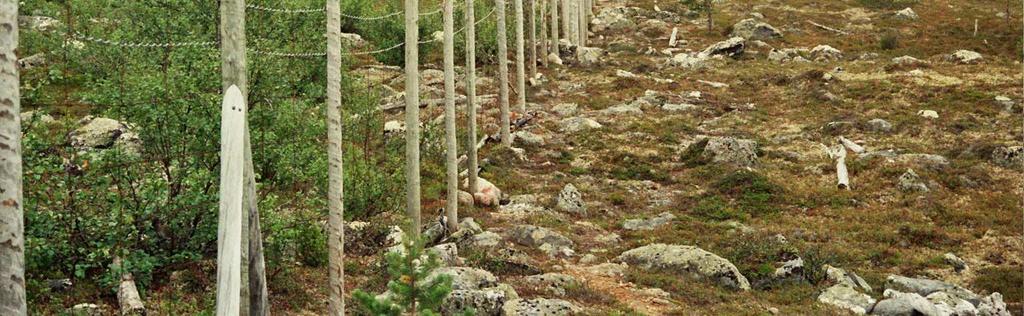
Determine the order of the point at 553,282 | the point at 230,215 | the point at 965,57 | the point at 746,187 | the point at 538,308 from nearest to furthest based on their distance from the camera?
the point at 230,215 → the point at 538,308 → the point at 553,282 → the point at 746,187 → the point at 965,57

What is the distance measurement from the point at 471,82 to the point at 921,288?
12.6m

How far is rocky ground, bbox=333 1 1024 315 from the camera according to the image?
57.7 feet

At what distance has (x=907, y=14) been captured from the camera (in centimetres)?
6531

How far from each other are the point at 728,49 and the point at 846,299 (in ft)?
134

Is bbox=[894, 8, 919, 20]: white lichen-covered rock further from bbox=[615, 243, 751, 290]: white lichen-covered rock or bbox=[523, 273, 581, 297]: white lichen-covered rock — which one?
bbox=[523, 273, 581, 297]: white lichen-covered rock

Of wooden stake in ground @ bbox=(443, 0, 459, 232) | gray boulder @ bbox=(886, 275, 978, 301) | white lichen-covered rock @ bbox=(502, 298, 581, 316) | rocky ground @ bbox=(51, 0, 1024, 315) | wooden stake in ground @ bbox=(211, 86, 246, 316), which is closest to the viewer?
wooden stake in ground @ bbox=(211, 86, 246, 316)

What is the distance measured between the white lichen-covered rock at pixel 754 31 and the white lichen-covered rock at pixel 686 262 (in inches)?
1742

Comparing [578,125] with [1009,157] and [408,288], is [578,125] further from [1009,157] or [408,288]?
[408,288]

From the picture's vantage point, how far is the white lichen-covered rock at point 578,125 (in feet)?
119

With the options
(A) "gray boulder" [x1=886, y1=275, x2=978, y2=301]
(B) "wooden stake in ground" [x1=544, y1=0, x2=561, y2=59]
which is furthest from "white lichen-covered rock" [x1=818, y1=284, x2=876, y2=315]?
(B) "wooden stake in ground" [x1=544, y1=0, x2=561, y2=59]

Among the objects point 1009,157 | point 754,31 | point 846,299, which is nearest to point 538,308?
point 846,299

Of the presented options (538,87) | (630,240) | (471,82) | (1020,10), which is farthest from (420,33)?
(1020,10)

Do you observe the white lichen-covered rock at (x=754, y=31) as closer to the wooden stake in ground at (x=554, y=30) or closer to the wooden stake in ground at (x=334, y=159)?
the wooden stake in ground at (x=554, y=30)

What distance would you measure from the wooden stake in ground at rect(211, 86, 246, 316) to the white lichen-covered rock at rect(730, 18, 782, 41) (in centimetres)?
5947
